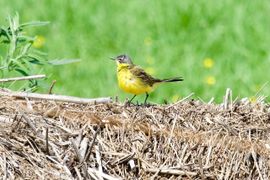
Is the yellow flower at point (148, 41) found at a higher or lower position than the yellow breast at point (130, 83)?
higher

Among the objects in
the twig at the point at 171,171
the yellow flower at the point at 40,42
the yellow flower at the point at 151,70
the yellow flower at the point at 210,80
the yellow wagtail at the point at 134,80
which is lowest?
the twig at the point at 171,171

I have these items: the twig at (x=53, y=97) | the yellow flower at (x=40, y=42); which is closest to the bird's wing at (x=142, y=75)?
the twig at (x=53, y=97)

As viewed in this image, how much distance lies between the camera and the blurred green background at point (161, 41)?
12.0 meters

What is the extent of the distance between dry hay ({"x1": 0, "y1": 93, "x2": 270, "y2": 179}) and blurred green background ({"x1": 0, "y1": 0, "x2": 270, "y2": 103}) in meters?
4.92

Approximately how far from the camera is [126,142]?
5.85 meters

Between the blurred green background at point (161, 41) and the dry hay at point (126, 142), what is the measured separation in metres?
4.92

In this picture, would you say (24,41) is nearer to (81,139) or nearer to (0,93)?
(0,93)

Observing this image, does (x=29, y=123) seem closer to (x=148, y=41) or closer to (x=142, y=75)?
(x=142, y=75)

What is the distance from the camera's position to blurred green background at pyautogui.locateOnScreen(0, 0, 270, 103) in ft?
39.4

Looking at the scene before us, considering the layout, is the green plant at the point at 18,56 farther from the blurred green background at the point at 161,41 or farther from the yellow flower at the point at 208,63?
the yellow flower at the point at 208,63

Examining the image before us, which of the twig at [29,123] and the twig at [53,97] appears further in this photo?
the twig at [53,97]

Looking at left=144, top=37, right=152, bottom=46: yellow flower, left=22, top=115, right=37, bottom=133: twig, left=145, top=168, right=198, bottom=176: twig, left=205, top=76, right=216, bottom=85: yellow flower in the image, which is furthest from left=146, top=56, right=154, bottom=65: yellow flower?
left=22, top=115, right=37, bottom=133: twig

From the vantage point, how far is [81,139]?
561 centimetres

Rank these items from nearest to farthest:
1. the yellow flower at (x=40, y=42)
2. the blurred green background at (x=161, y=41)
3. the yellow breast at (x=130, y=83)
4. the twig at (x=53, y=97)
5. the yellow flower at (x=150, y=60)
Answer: the twig at (x=53, y=97) → the yellow breast at (x=130, y=83) → the blurred green background at (x=161, y=41) → the yellow flower at (x=150, y=60) → the yellow flower at (x=40, y=42)
